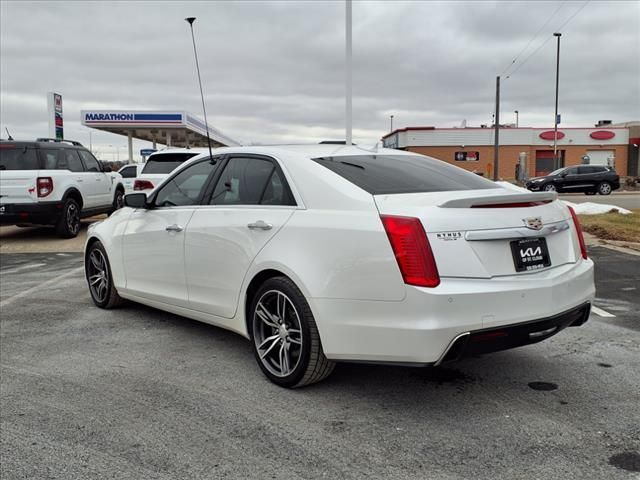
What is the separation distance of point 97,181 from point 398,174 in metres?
10.6

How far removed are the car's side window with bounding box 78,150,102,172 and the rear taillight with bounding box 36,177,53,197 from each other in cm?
158

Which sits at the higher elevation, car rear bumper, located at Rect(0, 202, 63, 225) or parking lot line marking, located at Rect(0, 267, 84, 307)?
car rear bumper, located at Rect(0, 202, 63, 225)

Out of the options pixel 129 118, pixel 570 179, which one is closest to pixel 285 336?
pixel 570 179

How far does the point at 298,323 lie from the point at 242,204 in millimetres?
1077

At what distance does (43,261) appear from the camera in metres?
10.0

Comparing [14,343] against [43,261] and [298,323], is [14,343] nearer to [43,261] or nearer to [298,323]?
[298,323]

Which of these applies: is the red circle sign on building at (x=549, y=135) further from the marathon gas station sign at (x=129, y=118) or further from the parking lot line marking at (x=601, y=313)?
the parking lot line marking at (x=601, y=313)

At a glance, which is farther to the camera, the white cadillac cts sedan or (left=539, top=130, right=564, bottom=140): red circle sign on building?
(left=539, top=130, right=564, bottom=140): red circle sign on building

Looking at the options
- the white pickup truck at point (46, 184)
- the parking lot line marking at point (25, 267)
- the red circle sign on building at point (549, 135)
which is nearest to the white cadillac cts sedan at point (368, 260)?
the parking lot line marking at point (25, 267)

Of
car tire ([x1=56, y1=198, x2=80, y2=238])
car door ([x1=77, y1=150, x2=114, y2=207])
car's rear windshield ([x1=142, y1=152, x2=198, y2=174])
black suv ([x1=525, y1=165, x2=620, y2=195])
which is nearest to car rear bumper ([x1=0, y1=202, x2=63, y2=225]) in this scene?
car tire ([x1=56, y1=198, x2=80, y2=238])

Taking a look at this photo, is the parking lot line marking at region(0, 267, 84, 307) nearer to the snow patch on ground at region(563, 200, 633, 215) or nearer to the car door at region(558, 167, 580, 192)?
the snow patch on ground at region(563, 200, 633, 215)

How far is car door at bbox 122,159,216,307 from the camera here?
16.2ft

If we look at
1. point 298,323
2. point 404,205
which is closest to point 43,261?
point 298,323

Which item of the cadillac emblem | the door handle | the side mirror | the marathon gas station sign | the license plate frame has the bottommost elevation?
the license plate frame
